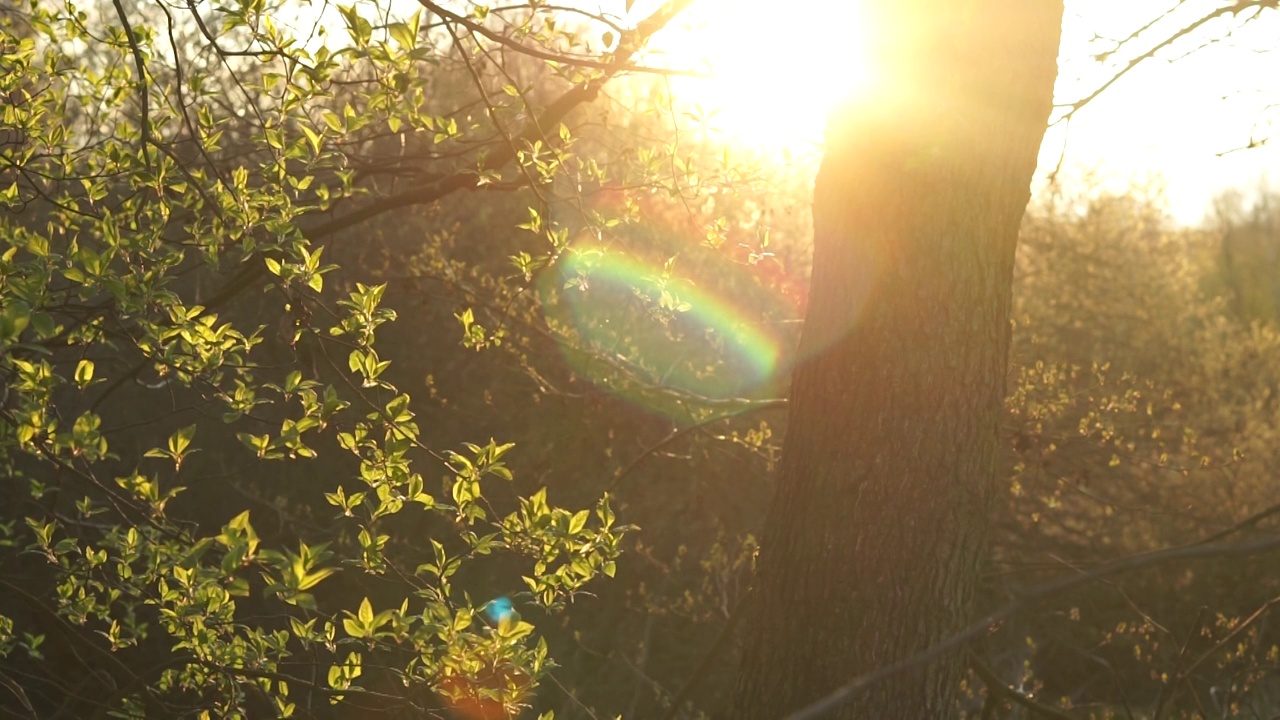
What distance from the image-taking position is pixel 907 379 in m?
2.33

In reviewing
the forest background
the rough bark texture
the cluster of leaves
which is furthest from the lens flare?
the rough bark texture

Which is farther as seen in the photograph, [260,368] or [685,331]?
[685,331]

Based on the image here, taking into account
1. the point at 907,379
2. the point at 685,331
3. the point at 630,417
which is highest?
the point at 685,331

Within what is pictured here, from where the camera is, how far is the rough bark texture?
232 centimetres

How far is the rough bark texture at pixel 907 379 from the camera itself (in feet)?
7.61

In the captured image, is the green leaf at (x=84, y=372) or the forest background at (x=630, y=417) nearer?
the green leaf at (x=84, y=372)

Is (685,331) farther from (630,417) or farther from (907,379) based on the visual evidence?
(907,379)

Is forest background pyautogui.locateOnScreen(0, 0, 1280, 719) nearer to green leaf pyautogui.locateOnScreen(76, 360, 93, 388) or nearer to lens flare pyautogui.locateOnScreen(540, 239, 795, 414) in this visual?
lens flare pyautogui.locateOnScreen(540, 239, 795, 414)

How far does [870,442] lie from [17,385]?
1.83 meters

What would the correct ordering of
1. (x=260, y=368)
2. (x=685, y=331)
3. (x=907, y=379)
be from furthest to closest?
(x=685, y=331) → (x=260, y=368) → (x=907, y=379)

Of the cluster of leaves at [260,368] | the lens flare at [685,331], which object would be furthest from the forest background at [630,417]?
the cluster of leaves at [260,368]

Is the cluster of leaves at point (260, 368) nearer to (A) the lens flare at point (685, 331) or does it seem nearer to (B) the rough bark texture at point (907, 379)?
(B) the rough bark texture at point (907, 379)

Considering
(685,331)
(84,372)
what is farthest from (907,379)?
(685,331)

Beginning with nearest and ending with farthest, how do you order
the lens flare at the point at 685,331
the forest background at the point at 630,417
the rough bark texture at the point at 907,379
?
the rough bark texture at the point at 907,379 < the forest background at the point at 630,417 < the lens flare at the point at 685,331
